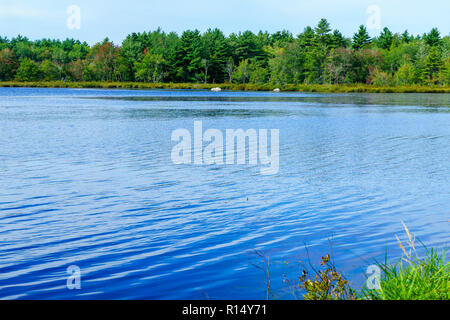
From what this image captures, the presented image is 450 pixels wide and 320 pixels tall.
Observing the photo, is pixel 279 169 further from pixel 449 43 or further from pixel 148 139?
pixel 449 43

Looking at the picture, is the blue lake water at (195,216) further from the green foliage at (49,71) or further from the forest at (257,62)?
the green foliage at (49,71)

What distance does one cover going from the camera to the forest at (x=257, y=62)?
129 metres

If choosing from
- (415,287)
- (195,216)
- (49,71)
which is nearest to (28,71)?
(49,71)

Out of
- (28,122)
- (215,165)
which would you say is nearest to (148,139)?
(215,165)

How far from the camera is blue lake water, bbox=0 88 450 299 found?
28.9ft

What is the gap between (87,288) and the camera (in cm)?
830

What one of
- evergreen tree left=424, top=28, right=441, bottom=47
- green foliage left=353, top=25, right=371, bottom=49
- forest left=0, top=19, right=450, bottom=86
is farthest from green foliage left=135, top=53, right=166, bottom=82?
evergreen tree left=424, top=28, right=441, bottom=47

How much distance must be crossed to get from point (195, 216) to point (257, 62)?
134105 millimetres

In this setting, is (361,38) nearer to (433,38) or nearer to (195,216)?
(433,38)

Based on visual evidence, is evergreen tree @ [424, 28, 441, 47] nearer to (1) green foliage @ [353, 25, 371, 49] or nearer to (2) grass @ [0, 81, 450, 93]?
(1) green foliage @ [353, 25, 371, 49]

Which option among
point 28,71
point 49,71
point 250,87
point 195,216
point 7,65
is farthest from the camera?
point 7,65

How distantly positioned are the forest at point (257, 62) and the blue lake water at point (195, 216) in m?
109

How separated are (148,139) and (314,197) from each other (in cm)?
1709

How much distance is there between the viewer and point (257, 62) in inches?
5650
